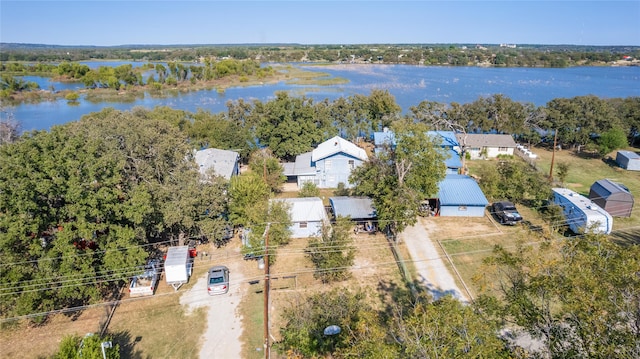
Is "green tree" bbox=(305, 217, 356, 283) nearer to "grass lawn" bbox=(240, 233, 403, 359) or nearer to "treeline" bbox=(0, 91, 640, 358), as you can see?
"treeline" bbox=(0, 91, 640, 358)

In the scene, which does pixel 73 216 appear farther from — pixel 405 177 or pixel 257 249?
pixel 405 177

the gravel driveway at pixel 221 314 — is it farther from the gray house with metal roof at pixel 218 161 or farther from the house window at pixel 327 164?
the house window at pixel 327 164

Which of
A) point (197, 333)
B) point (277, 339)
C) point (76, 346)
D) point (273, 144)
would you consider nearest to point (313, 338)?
point (277, 339)

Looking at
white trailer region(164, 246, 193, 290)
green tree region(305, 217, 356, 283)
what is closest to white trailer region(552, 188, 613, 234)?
green tree region(305, 217, 356, 283)

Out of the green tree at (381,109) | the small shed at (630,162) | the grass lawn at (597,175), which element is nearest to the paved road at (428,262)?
the grass lawn at (597,175)

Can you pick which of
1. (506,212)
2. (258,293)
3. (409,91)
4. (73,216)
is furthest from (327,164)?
(409,91)

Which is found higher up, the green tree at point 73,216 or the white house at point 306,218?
the green tree at point 73,216
